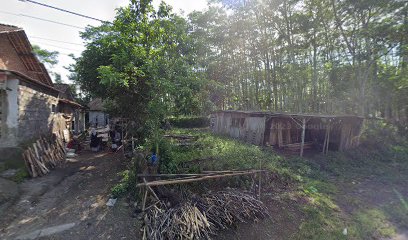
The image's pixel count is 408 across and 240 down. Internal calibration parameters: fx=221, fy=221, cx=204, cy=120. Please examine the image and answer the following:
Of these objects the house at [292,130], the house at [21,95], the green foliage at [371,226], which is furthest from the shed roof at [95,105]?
the green foliage at [371,226]

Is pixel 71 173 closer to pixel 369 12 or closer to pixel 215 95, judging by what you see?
pixel 215 95

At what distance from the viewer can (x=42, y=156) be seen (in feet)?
29.6

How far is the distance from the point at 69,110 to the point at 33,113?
7.97 meters

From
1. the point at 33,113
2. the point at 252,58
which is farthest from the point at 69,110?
the point at 252,58

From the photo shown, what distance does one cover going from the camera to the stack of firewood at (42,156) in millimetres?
8055

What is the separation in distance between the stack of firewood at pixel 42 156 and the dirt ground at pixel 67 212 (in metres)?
0.41

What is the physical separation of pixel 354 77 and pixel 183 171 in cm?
1897

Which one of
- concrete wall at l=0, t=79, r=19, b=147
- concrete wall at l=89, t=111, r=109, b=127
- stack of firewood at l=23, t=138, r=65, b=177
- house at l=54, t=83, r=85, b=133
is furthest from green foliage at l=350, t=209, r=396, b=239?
concrete wall at l=89, t=111, r=109, b=127

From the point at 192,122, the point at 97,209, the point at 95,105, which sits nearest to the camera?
the point at 97,209

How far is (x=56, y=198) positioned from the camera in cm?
646

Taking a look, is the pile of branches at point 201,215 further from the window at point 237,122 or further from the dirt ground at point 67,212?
the window at point 237,122

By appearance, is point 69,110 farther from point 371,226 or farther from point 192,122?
point 371,226

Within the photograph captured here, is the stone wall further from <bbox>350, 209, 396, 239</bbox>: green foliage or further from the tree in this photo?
<bbox>350, 209, 396, 239</bbox>: green foliage

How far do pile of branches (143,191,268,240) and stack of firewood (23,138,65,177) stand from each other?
589 centimetres
